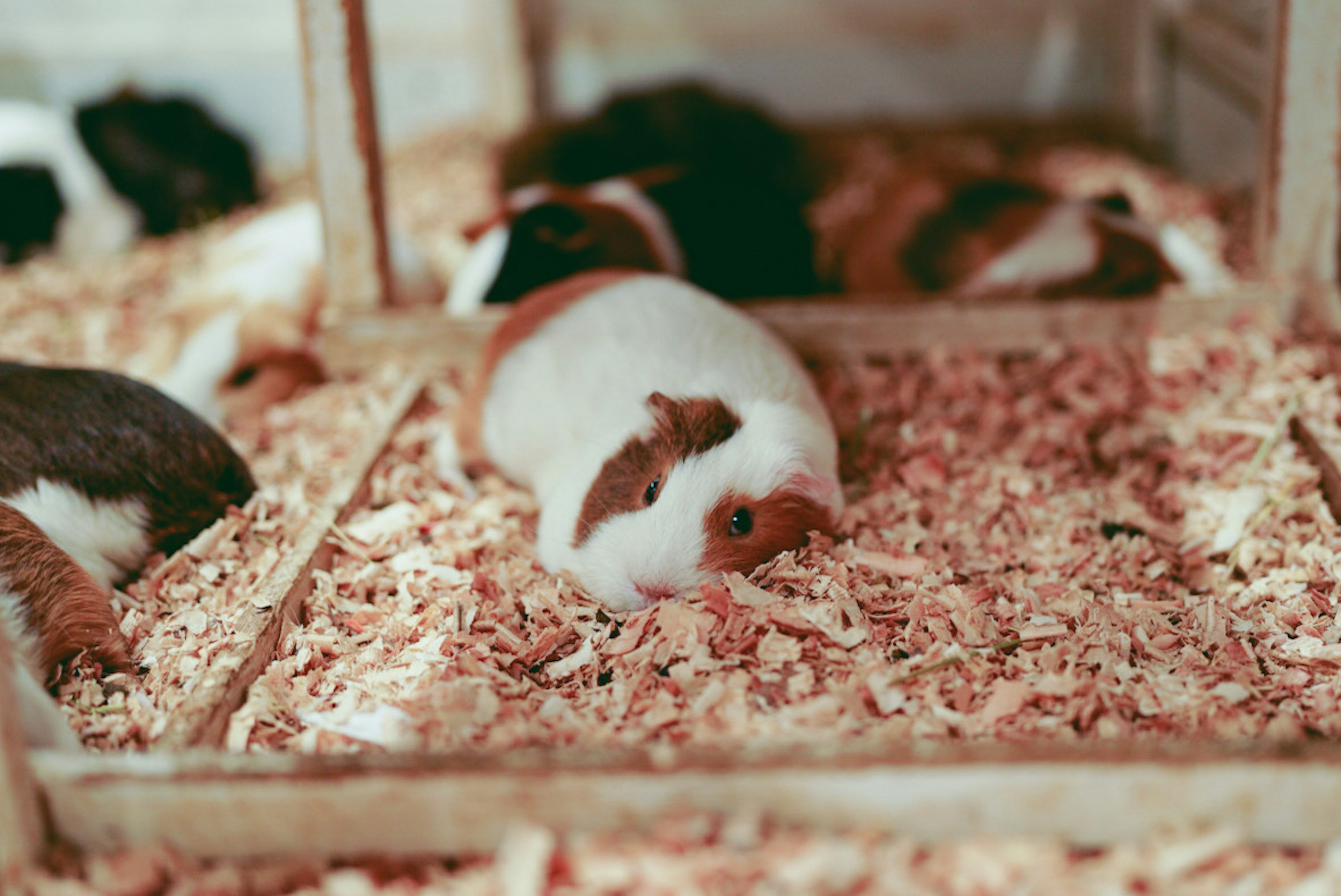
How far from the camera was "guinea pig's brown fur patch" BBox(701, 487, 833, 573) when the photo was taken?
2.16m

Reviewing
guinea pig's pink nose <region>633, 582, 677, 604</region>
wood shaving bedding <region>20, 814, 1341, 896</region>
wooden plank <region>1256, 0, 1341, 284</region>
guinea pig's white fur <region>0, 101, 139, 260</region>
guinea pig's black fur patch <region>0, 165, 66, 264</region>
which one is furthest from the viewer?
guinea pig's white fur <region>0, 101, 139, 260</region>

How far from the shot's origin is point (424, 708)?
196 centimetres

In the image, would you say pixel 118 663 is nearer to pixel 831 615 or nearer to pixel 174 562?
pixel 174 562

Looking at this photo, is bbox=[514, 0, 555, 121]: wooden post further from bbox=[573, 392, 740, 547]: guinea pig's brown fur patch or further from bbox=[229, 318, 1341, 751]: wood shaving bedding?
bbox=[573, 392, 740, 547]: guinea pig's brown fur patch

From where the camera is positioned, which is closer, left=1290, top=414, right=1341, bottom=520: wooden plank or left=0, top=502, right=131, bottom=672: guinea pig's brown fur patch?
left=0, top=502, right=131, bottom=672: guinea pig's brown fur patch

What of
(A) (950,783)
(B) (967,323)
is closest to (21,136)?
(B) (967,323)

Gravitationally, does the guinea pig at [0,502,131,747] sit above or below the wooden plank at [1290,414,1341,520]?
above

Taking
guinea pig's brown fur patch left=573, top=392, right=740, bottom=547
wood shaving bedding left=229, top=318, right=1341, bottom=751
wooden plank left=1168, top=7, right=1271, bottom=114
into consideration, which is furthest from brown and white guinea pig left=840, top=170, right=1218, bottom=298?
guinea pig's brown fur patch left=573, top=392, right=740, bottom=547

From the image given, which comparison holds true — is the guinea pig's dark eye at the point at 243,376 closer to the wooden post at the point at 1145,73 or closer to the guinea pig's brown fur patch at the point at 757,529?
the guinea pig's brown fur patch at the point at 757,529

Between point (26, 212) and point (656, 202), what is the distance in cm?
309

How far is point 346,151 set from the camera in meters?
3.19

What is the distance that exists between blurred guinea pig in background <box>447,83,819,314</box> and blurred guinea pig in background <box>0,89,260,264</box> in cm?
152

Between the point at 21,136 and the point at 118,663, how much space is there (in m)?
4.07

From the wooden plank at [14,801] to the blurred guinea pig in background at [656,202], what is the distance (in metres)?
2.16
